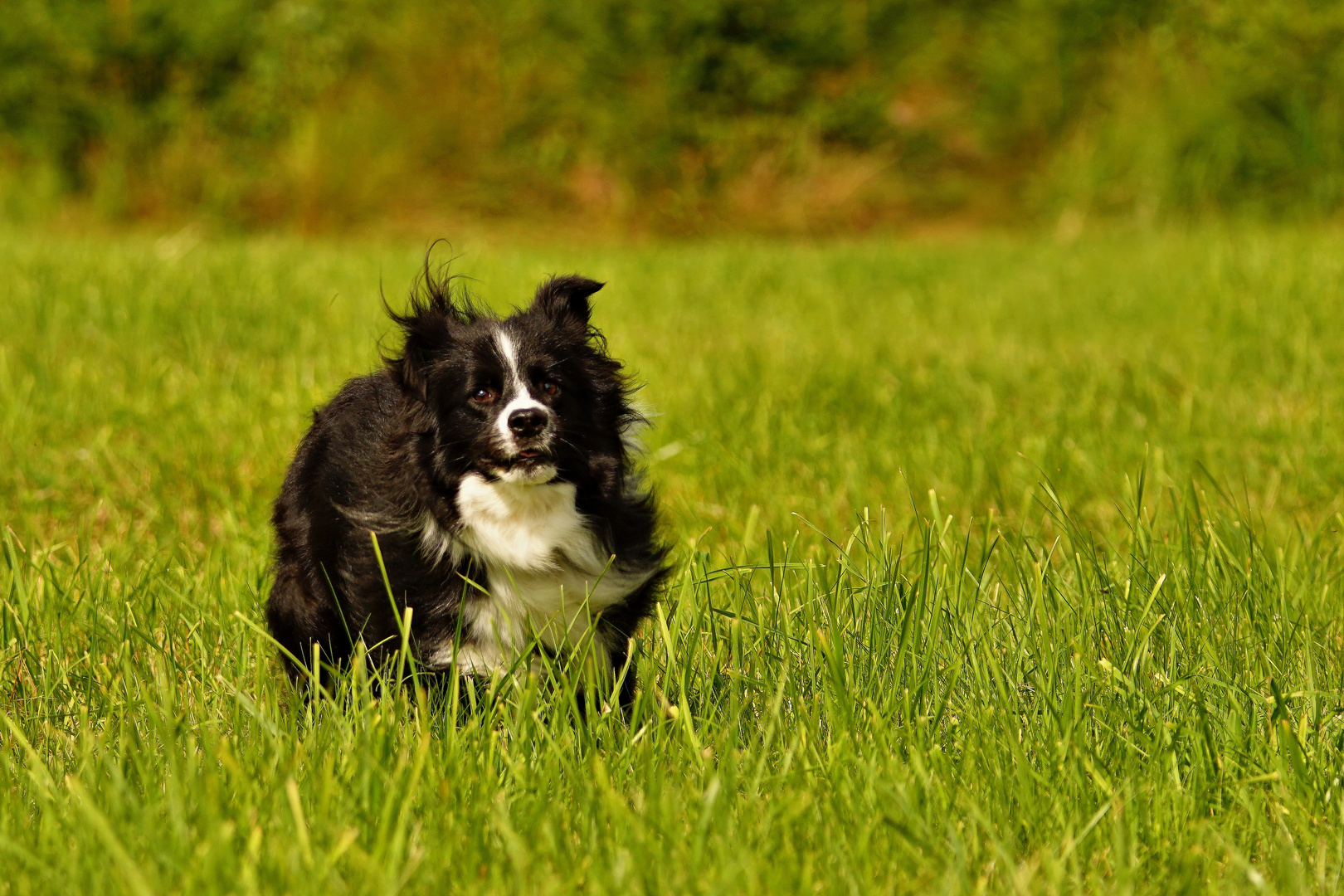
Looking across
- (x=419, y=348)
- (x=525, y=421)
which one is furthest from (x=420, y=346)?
(x=525, y=421)

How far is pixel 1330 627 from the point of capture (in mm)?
3238

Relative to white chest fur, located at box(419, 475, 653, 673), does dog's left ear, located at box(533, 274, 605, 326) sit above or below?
above

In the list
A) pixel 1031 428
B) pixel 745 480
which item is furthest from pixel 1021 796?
pixel 1031 428

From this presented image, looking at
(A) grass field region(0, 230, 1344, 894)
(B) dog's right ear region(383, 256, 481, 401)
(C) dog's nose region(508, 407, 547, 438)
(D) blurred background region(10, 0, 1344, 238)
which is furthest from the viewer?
(D) blurred background region(10, 0, 1344, 238)

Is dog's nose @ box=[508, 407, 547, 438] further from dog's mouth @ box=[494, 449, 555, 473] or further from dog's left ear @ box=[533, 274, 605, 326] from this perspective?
dog's left ear @ box=[533, 274, 605, 326]

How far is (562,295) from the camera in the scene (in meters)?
3.11

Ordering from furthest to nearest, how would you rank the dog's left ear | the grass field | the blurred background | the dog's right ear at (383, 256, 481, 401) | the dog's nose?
the blurred background, the dog's left ear, the dog's right ear at (383, 256, 481, 401), the dog's nose, the grass field

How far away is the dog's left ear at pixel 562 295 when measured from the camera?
309 centimetres

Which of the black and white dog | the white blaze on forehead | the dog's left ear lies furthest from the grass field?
the dog's left ear

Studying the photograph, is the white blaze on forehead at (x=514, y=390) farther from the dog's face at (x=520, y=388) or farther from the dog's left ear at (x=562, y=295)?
the dog's left ear at (x=562, y=295)

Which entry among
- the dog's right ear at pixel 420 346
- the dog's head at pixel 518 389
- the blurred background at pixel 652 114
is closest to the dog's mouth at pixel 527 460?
the dog's head at pixel 518 389

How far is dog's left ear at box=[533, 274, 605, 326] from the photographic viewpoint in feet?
10.2

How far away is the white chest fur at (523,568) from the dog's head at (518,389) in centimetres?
7

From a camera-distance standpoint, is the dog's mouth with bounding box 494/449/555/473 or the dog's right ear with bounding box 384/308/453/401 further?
the dog's right ear with bounding box 384/308/453/401
